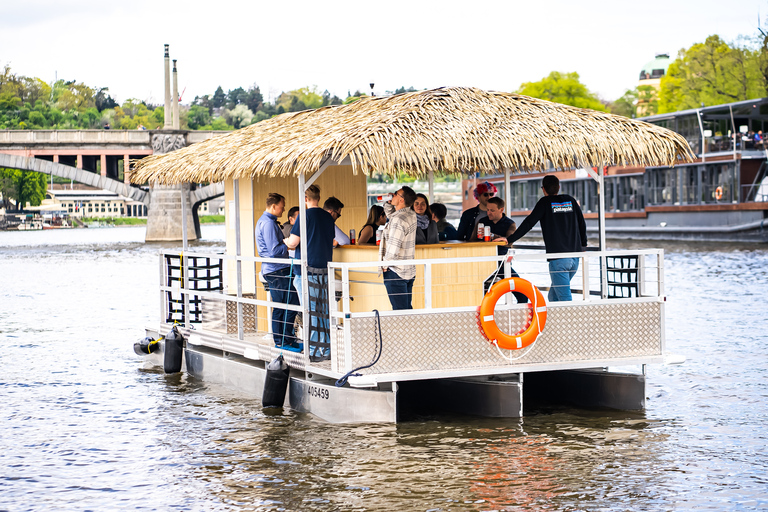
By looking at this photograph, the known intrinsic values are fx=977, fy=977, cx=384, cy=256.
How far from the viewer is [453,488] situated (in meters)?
9.09

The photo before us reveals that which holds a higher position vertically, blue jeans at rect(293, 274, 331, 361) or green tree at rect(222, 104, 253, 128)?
green tree at rect(222, 104, 253, 128)

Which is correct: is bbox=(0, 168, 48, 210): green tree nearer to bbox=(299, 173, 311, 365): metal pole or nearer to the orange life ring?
bbox=(299, 173, 311, 365): metal pole

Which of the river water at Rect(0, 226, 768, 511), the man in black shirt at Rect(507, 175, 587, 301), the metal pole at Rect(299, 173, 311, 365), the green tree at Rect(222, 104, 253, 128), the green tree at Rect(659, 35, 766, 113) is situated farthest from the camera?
the green tree at Rect(222, 104, 253, 128)

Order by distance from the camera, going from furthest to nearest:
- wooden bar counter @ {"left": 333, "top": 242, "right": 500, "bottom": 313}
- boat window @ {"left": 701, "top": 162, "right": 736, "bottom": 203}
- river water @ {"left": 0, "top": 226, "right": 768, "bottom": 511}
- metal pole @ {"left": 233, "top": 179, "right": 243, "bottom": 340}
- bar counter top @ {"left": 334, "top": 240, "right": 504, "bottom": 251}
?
boat window @ {"left": 701, "top": 162, "right": 736, "bottom": 203} < metal pole @ {"left": 233, "top": 179, "right": 243, "bottom": 340} < wooden bar counter @ {"left": 333, "top": 242, "right": 500, "bottom": 313} < bar counter top @ {"left": 334, "top": 240, "right": 504, "bottom": 251} < river water @ {"left": 0, "top": 226, "right": 768, "bottom": 511}

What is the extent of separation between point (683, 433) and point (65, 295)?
25.4 metres

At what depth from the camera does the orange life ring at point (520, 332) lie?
1064cm

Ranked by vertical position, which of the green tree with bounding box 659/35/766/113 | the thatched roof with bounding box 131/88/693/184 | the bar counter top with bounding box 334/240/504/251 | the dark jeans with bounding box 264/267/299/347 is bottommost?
the dark jeans with bounding box 264/267/299/347

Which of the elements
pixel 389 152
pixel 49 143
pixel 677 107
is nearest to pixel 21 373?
pixel 389 152

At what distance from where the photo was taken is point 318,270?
448 inches

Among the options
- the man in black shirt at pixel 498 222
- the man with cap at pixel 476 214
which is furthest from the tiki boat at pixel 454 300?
the man with cap at pixel 476 214

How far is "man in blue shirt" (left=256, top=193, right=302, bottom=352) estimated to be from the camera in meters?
12.4

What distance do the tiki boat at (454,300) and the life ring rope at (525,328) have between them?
2cm

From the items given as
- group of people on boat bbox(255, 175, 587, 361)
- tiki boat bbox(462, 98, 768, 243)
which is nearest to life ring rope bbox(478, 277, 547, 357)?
group of people on boat bbox(255, 175, 587, 361)

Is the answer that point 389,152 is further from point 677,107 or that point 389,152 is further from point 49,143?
point 677,107
